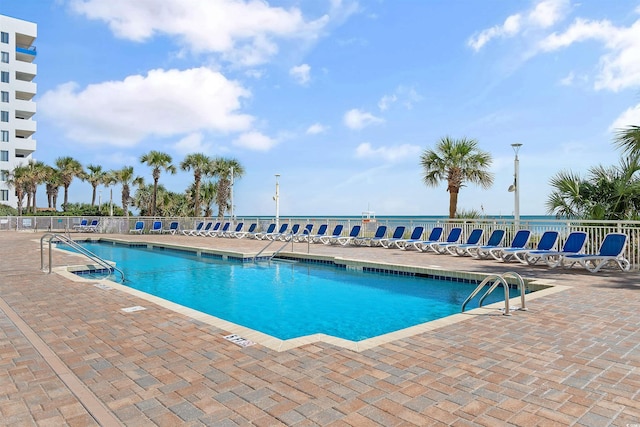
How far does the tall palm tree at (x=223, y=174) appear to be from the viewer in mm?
30250

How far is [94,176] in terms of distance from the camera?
4031cm

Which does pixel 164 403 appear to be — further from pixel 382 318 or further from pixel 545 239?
pixel 545 239

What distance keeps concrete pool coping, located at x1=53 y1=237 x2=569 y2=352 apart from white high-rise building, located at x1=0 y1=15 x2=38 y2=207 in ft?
122

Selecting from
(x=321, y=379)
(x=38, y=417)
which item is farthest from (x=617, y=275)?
(x=38, y=417)

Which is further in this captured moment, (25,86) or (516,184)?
(25,86)

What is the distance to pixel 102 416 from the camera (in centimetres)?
251

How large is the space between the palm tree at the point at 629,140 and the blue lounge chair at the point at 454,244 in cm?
412

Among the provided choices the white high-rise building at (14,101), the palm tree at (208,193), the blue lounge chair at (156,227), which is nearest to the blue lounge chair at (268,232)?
the blue lounge chair at (156,227)

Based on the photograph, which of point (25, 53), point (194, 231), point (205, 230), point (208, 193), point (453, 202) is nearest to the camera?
point (453, 202)

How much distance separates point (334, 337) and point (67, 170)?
4138 cm

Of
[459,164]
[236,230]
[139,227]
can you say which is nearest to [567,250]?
[459,164]

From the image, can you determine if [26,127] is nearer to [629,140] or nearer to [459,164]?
[459,164]

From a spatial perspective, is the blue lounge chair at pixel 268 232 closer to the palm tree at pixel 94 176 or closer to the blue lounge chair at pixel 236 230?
A: the blue lounge chair at pixel 236 230

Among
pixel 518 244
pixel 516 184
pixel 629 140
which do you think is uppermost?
pixel 629 140
